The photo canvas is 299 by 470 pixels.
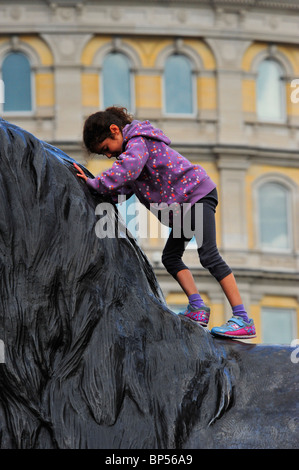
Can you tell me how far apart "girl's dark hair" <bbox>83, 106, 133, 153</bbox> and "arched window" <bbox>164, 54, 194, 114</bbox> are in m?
28.4

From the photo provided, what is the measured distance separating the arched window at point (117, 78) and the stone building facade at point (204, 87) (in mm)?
26

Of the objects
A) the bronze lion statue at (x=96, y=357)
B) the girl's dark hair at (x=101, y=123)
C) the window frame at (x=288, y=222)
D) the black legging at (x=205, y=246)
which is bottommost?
the bronze lion statue at (x=96, y=357)

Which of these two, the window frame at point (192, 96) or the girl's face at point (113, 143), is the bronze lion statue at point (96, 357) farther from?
the window frame at point (192, 96)

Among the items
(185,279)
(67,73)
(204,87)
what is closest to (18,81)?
(67,73)

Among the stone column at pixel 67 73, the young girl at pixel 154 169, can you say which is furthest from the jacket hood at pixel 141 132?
the stone column at pixel 67 73

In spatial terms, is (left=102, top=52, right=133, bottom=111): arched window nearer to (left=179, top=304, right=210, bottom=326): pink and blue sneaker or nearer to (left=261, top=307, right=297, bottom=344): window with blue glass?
(left=261, top=307, right=297, bottom=344): window with blue glass

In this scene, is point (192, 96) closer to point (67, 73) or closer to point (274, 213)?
point (67, 73)

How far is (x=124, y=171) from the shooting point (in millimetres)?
4383

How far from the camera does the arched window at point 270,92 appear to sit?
33375 mm

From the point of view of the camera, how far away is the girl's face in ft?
14.9

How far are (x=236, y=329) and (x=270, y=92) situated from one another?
96.7 feet

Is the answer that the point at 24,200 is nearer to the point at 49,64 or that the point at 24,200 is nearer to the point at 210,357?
the point at 210,357

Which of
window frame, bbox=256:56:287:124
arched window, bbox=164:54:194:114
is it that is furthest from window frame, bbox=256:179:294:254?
arched window, bbox=164:54:194:114

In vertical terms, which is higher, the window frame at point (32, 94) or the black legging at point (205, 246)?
the window frame at point (32, 94)
